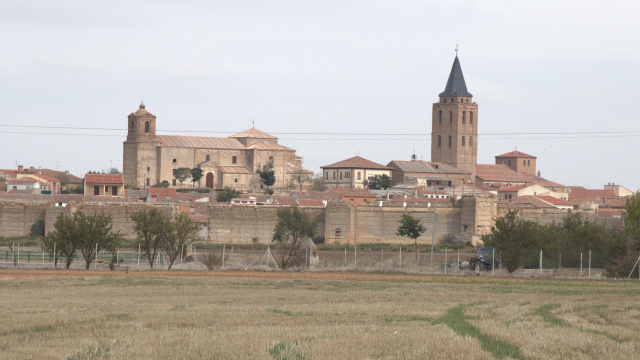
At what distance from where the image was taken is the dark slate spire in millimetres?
120863

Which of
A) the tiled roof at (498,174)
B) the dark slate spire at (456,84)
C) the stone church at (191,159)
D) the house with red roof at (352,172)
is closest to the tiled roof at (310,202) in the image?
the stone church at (191,159)

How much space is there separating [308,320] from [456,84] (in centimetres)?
10745

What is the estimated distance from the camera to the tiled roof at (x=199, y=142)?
327ft

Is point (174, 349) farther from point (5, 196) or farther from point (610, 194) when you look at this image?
point (610, 194)

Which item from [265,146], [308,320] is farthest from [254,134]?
[308,320]

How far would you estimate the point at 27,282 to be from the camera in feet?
82.2

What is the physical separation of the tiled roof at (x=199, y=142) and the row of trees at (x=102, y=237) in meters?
61.7

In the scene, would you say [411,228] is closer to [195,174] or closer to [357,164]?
[195,174]

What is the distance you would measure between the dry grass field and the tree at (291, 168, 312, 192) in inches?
2940

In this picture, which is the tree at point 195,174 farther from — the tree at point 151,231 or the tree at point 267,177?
the tree at point 151,231

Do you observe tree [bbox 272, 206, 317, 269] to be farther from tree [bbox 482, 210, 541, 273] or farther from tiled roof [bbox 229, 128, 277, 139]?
tiled roof [bbox 229, 128, 277, 139]

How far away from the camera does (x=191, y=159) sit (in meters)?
99.5

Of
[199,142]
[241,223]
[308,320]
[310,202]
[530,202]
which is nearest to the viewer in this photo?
[308,320]

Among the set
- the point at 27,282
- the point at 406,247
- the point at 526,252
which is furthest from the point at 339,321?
the point at 406,247
